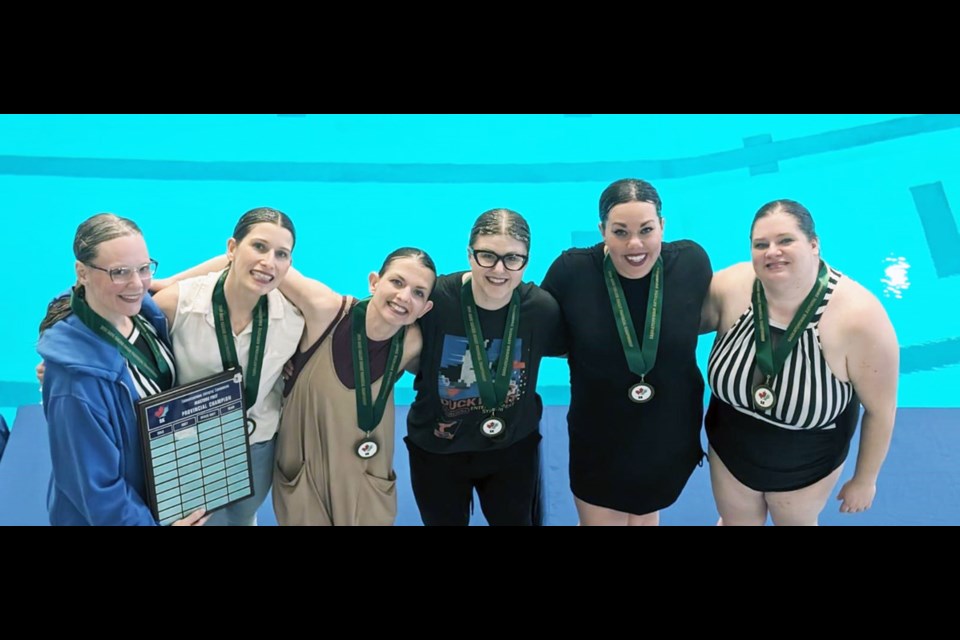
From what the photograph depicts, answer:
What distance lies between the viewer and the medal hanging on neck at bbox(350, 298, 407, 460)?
3555 mm

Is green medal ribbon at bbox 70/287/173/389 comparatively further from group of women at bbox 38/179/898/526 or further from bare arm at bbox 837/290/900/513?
bare arm at bbox 837/290/900/513

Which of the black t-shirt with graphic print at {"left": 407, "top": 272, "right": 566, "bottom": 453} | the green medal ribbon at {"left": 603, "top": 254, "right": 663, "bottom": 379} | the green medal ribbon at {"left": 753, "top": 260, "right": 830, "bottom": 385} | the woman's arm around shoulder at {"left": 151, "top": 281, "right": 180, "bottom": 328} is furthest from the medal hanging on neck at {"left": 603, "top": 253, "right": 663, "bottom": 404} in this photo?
the woman's arm around shoulder at {"left": 151, "top": 281, "right": 180, "bottom": 328}

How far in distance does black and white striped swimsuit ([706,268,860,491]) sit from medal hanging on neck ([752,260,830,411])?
0.06 ft

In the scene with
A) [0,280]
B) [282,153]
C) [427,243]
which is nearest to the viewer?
[0,280]

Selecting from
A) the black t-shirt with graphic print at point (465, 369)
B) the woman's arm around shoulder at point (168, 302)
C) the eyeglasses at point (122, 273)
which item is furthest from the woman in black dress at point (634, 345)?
the eyeglasses at point (122, 273)

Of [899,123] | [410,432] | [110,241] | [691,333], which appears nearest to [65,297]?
[110,241]

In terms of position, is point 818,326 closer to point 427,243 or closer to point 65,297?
point 65,297

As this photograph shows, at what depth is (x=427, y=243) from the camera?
7441mm

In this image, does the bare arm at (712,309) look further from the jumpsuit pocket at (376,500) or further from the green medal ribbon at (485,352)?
the jumpsuit pocket at (376,500)

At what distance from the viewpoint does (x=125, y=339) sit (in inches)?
131

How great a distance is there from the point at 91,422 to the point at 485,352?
1.40 meters

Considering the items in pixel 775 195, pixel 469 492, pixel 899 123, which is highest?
pixel 899 123

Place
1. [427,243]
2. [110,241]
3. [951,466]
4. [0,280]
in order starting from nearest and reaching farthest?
[110,241], [951,466], [0,280], [427,243]

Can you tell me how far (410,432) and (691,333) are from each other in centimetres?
116
